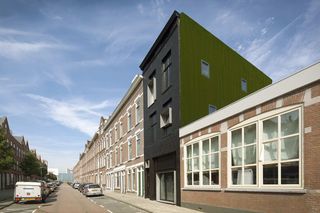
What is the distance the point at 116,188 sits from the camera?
1694 inches

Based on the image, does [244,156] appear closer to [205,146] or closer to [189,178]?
[205,146]

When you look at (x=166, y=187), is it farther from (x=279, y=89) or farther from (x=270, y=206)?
(x=279, y=89)

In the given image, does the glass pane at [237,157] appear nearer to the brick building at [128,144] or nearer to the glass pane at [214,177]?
the glass pane at [214,177]

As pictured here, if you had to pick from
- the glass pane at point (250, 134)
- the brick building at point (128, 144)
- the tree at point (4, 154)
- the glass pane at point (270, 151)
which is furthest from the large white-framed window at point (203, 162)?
the tree at point (4, 154)

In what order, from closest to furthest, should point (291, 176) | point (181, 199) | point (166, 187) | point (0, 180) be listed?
1. point (291, 176)
2. point (181, 199)
3. point (166, 187)
4. point (0, 180)

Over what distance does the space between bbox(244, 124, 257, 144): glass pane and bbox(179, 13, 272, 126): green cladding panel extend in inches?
288

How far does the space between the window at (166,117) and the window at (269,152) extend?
27.1ft

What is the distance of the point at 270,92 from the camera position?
38.4 ft

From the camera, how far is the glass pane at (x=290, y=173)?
1040 cm

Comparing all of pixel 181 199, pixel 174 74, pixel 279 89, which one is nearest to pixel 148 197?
pixel 181 199

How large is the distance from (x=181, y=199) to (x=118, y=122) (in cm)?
2660

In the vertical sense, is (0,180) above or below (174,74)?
below

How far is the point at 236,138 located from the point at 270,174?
271 centimetres

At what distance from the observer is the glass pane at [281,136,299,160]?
10.5 metres
